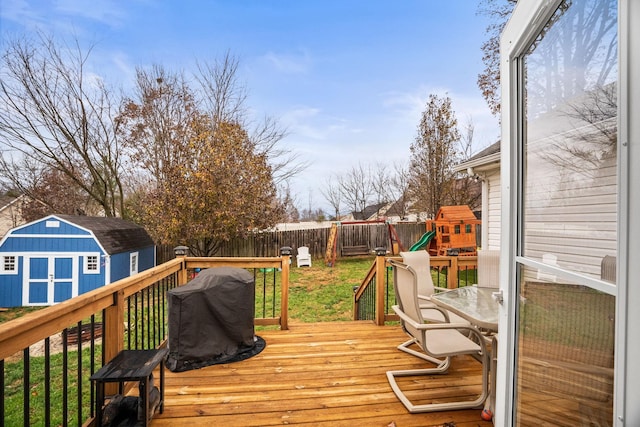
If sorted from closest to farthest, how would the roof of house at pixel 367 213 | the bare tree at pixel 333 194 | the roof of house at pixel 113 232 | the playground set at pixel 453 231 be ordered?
the roof of house at pixel 113 232
the playground set at pixel 453 231
the roof of house at pixel 367 213
the bare tree at pixel 333 194

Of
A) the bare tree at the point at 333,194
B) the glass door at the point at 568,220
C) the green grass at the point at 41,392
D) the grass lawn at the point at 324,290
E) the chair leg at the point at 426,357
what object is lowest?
the green grass at the point at 41,392

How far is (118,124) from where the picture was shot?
30.5 ft

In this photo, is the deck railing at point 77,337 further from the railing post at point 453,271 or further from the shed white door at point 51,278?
the shed white door at point 51,278

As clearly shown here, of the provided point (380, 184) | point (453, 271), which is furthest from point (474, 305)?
point (380, 184)

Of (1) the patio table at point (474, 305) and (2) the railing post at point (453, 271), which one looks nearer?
(1) the patio table at point (474, 305)

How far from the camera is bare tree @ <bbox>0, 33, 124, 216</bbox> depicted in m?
7.92

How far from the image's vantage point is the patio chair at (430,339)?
1.90 m

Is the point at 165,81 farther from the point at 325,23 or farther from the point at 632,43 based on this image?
the point at 632,43

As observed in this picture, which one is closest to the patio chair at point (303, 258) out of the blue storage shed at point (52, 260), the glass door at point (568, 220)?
the blue storage shed at point (52, 260)

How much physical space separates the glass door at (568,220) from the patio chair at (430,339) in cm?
63

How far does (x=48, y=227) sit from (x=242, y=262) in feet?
24.4

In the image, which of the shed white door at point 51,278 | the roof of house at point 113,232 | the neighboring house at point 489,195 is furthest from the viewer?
the roof of house at point 113,232

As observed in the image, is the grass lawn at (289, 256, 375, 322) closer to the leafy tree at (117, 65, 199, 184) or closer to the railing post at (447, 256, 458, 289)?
the railing post at (447, 256, 458, 289)

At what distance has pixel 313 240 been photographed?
11828 mm
